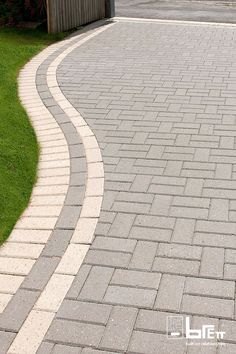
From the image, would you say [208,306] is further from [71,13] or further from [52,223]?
[71,13]

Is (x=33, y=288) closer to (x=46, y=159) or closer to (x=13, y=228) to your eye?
(x=13, y=228)

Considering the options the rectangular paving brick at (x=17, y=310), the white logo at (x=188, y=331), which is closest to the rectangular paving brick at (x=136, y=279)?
the white logo at (x=188, y=331)

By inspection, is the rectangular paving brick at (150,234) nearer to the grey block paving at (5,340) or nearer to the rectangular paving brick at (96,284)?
the rectangular paving brick at (96,284)

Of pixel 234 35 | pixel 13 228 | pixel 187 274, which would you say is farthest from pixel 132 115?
pixel 234 35

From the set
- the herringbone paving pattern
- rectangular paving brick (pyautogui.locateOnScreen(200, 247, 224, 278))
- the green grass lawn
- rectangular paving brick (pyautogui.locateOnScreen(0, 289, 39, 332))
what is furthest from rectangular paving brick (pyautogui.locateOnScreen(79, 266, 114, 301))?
the green grass lawn

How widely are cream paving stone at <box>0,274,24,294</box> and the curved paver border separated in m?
0.03

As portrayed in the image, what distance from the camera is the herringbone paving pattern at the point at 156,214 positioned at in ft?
11.4

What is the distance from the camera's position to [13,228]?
4.65 meters

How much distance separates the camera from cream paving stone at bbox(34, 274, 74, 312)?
3672mm

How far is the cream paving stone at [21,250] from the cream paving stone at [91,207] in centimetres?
65

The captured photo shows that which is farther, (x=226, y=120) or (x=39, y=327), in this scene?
(x=226, y=120)

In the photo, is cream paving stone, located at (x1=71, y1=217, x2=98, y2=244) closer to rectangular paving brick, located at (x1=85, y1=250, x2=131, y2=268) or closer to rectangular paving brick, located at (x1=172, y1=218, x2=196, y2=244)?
rectangular paving brick, located at (x1=85, y1=250, x2=131, y2=268)

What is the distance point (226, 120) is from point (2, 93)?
152 inches

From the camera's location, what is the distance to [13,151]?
608 centimetres
